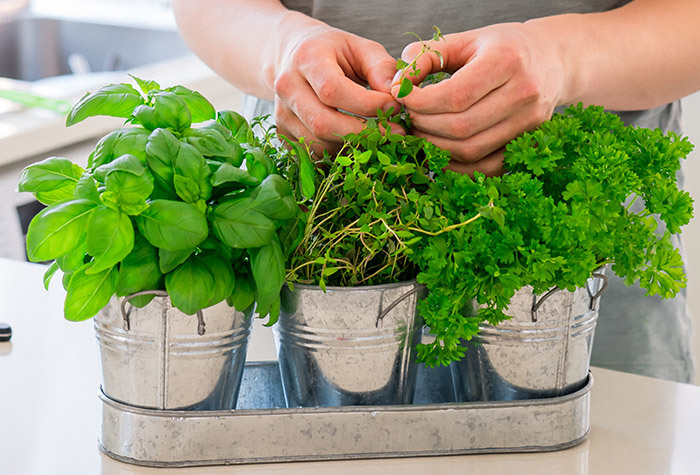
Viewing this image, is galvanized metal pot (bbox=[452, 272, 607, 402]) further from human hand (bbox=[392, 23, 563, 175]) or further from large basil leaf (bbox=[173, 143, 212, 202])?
large basil leaf (bbox=[173, 143, 212, 202])

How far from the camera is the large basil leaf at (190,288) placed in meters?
0.51

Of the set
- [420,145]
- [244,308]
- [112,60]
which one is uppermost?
→ [420,145]

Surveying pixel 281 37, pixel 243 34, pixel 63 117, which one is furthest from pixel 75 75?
pixel 281 37

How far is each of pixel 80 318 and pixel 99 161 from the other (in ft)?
0.36

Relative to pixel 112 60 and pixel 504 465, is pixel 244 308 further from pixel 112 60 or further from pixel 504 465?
pixel 112 60

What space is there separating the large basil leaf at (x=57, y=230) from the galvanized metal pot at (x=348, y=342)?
158mm

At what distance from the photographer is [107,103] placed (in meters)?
0.58

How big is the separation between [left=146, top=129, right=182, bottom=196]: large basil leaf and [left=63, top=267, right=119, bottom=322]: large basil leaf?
0.07 m

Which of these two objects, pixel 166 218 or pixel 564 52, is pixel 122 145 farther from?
pixel 564 52

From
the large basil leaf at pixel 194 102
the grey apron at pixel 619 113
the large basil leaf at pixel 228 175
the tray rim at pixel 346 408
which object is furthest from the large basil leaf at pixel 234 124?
the grey apron at pixel 619 113

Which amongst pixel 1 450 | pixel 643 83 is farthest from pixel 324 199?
pixel 643 83

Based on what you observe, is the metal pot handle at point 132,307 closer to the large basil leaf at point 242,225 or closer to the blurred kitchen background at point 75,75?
the large basil leaf at point 242,225

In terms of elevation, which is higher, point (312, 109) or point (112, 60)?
point (312, 109)

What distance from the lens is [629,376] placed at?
775mm
